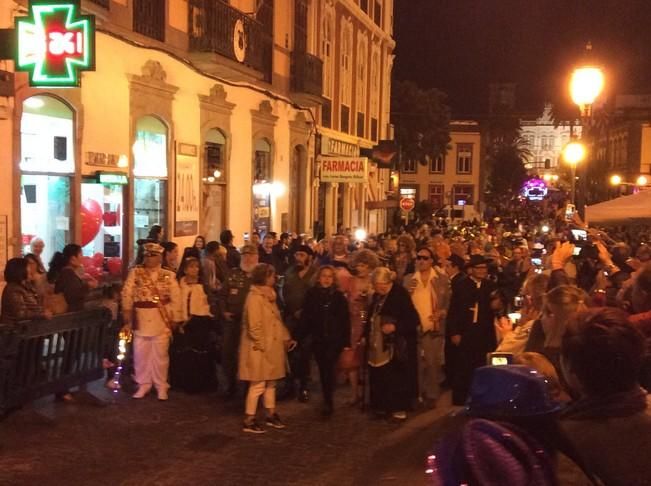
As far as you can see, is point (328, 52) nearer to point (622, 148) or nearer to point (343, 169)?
point (343, 169)

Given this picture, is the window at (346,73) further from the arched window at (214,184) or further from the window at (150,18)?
the window at (150,18)

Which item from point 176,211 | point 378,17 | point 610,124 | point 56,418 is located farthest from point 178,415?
point 610,124

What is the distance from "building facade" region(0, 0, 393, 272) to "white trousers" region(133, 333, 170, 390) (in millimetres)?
3525

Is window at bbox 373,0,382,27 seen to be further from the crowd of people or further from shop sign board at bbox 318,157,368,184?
the crowd of people

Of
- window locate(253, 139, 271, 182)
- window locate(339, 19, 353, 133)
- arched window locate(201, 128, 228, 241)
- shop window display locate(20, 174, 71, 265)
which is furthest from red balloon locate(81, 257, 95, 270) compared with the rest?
window locate(339, 19, 353, 133)

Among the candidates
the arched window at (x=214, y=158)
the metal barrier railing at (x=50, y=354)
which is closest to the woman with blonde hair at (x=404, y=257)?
the metal barrier railing at (x=50, y=354)

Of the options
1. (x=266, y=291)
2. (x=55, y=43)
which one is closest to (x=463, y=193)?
(x=55, y=43)

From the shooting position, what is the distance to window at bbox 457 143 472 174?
3155 inches

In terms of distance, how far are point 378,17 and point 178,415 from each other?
104 ft

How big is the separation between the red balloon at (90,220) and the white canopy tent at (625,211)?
818 centimetres

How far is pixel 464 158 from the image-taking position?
80438mm

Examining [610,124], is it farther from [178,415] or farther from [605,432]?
[605,432]

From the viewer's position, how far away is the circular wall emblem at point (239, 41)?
18434mm

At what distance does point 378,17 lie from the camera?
38.1m
